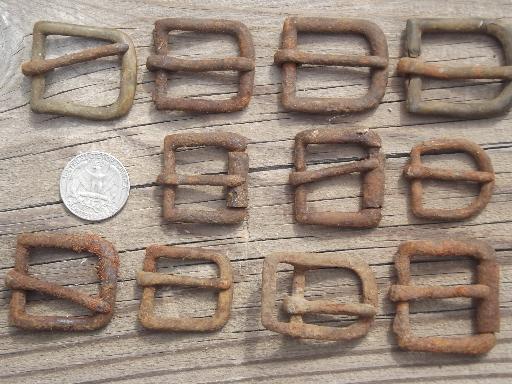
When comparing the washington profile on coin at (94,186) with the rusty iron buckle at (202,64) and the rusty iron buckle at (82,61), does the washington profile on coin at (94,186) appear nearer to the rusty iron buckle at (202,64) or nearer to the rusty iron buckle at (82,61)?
the rusty iron buckle at (82,61)

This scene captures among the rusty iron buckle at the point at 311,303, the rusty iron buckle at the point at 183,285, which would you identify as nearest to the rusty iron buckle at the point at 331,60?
the rusty iron buckle at the point at 311,303

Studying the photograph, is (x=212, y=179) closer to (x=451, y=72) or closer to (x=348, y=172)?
(x=348, y=172)

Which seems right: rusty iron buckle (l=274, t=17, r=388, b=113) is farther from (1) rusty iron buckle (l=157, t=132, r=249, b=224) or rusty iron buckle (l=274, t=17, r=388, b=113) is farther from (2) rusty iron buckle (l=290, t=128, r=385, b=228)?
(1) rusty iron buckle (l=157, t=132, r=249, b=224)

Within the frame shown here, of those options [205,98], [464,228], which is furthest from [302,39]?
[464,228]

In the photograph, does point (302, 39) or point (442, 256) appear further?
point (302, 39)

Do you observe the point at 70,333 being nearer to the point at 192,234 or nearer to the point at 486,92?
the point at 192,234

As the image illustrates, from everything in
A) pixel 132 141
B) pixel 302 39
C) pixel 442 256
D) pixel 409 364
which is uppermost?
pixel 302 39

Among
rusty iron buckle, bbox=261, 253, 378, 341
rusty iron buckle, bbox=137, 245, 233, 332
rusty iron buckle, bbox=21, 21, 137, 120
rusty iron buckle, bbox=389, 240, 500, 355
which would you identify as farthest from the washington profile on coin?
rusty iron buckle, bbox=389, 240, 500, 355
